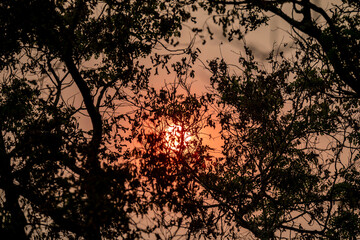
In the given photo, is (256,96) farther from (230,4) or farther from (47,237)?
(47,237)

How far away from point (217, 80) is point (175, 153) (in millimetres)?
4404

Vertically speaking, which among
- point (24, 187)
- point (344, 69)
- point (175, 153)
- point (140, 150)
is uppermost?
point (344, 69)

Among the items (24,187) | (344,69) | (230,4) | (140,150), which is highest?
(230,4)

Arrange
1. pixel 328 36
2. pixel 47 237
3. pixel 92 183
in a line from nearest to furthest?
pixel 92 183 → pixel 47 237 → pixel 328 36

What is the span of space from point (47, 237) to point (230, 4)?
29.1 feet

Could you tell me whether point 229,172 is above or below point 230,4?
below

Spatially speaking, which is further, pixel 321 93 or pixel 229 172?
pixel 229 172

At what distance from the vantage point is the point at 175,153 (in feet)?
27.3

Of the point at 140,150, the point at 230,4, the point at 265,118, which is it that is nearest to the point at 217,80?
the point at 265,118

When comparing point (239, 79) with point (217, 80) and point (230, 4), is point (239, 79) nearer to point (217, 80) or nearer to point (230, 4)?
point (217, 80)

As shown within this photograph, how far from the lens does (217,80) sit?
11.1m

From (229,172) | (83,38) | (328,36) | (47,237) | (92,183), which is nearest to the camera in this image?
(92,183)

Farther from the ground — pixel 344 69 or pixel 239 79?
pixel 239 79

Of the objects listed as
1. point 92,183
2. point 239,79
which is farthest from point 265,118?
point 92,183
